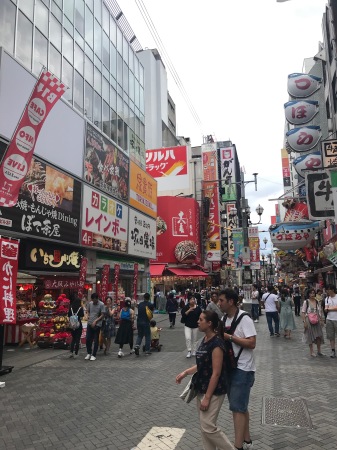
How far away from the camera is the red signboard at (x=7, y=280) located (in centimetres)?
780

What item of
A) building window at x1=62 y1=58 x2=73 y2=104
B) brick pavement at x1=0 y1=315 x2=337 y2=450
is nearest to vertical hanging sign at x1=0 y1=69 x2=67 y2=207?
brick pavement at x1=0 y1=315 x2=337 y2=450

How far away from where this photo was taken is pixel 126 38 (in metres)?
26.8

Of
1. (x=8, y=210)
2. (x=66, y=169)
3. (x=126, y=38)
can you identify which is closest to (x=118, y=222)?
(x=66, y=169)

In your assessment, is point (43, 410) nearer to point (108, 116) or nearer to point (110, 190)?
point (110, 190)

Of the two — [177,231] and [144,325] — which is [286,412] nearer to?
[144,325]

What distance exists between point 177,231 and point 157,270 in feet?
20.6

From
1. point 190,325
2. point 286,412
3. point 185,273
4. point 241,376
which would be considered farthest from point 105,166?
point 241,376

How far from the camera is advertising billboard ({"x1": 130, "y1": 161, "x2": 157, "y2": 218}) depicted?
79.9ft

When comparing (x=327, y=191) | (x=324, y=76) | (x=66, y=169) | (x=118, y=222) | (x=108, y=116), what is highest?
(x=324, y=76)

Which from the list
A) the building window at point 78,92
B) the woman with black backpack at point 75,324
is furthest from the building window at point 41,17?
the woman with black backpack at point 75,324

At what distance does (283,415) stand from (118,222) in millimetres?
17050

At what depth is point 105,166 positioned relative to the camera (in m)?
19.9

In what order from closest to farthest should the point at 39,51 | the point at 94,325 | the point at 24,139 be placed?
the point at 24,139 < the point at 94,325 < the point at 39,51

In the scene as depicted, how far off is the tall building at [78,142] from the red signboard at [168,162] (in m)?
11.9
